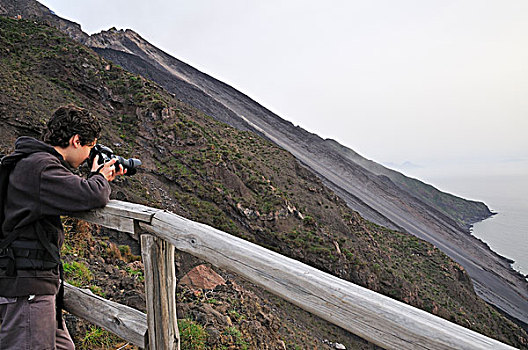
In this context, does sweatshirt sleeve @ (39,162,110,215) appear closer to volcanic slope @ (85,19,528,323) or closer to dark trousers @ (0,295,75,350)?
dark trousers @ (0,295,75,350)

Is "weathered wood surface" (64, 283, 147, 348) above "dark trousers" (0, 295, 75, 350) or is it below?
below

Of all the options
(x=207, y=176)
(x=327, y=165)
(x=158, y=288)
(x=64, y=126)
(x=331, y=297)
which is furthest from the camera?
(x=327, y=165)

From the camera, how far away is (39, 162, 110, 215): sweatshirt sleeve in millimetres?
1715

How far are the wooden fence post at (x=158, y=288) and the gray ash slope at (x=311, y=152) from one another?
28.2 m

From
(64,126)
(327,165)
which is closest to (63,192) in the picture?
(64,126)

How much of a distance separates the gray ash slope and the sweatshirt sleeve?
2866cm

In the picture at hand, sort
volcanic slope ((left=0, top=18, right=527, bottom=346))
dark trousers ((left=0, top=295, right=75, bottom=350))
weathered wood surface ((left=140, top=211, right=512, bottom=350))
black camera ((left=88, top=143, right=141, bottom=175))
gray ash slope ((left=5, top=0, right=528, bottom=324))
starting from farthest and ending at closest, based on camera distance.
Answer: gray ash slope ((left=5, top=0, right=528, bottom=324)) < volcanic slope ((left=0, top=18, right=527, bottom=346)) < black camera ((left=88, top=143, right=141, bottom=175)) < dark trousers ((left=0, top=295, right=75, bottom=350)) < weathered wood surface ((left=140, top=211, right=512, bottom=350))

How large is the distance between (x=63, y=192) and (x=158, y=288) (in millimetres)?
863

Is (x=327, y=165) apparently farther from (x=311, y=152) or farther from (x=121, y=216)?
(x=121, y=216)

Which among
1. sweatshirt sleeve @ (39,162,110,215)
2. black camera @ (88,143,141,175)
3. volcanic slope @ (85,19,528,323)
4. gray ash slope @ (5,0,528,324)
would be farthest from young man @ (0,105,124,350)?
gray ash slope @ (5,0,528,324)

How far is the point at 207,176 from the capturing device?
15.9 metres

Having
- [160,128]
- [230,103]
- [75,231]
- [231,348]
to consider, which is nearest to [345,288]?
[231,348]

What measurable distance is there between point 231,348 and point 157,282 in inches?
129

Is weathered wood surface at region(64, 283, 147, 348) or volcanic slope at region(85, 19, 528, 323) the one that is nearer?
weathered wood surface at region(64, 283, 147, 348)
